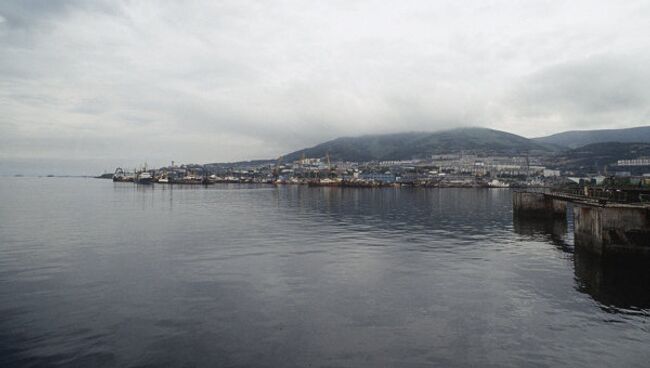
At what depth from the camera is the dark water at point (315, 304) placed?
12406 mm

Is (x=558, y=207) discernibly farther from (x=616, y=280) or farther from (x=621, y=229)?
(x=616, y=280)

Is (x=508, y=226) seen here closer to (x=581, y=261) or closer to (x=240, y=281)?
(x=581, y=261)

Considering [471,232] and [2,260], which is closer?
[2,260]

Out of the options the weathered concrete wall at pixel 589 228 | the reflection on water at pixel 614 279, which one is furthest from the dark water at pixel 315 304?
the weathered concrete wall at pixel 589 228

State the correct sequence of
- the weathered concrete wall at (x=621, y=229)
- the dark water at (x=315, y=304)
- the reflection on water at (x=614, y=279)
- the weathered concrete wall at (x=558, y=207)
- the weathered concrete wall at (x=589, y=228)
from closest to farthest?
1. the dark water at (x=315, y=304)
2. the reflection on water at (x=614, y=279)
3. the weathered concrete wall at (x=621, y=229)
4. the weathered concrete wall at (x=589, y=228)
5. the weathered concrete wall at (x=558, y=207)

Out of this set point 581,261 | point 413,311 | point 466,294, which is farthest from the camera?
point 581,261

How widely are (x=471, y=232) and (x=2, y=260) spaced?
132 feet

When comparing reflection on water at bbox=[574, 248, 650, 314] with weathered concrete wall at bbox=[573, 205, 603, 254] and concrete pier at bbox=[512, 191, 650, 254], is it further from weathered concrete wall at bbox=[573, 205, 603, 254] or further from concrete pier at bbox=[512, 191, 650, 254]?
weathered concrete wall at bbox=[573, 205, 603, 254]

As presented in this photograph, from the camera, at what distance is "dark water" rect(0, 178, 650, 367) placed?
12.4 meters

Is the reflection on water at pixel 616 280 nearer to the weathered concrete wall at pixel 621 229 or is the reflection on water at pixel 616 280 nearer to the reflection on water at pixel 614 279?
the reflection on water at pixel 614 279

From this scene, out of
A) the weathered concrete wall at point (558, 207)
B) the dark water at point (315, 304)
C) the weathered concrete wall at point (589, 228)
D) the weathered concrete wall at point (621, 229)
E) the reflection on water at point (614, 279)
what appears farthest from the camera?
the weathered concrete wall at point (558, 207)

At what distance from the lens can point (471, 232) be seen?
136 ft

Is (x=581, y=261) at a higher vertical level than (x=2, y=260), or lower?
lower

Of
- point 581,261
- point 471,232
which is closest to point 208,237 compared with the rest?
point 471,232
